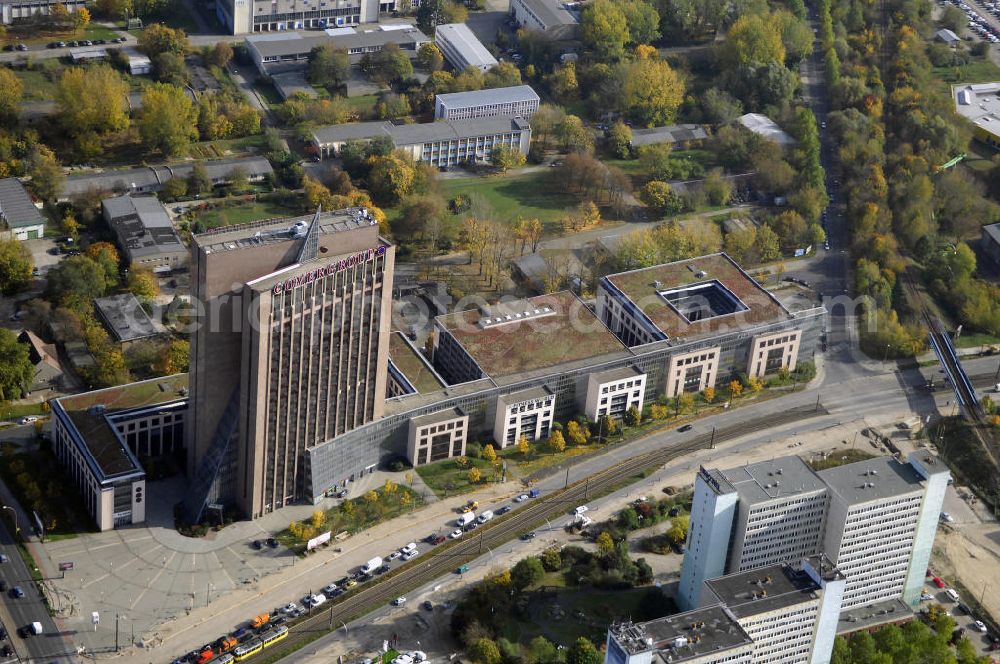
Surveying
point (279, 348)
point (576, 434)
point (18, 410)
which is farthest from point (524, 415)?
point (18, 410)

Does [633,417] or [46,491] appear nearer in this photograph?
[46,491]

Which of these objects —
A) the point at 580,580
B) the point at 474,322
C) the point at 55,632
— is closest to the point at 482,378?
Result: the point at 474,322

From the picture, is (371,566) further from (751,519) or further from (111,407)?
(751,519)

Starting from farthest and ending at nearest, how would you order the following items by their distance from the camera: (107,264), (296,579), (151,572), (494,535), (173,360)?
(107,264) → (173,360) → (494,535) → (296,579) → (151,572)

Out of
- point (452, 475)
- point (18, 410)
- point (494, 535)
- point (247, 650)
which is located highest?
point (18, 410)

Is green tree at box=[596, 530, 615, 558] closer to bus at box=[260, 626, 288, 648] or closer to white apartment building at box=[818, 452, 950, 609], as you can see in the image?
white apartment building at box=[818, 452, 950, 609]

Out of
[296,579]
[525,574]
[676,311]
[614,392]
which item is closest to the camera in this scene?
[525,574]

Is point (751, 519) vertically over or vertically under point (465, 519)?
over
